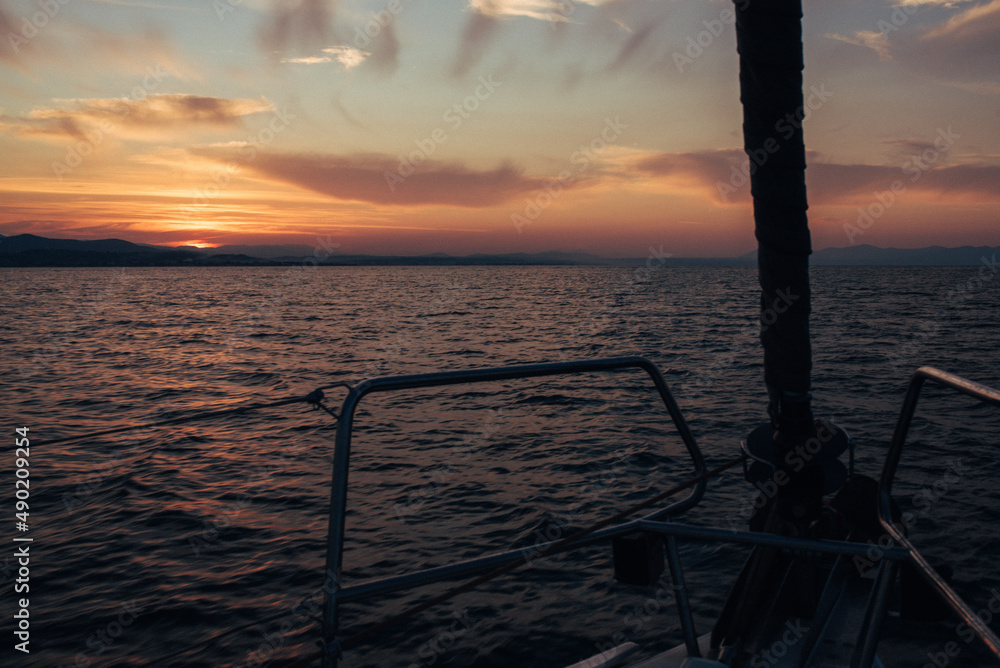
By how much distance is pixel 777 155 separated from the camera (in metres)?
2.55

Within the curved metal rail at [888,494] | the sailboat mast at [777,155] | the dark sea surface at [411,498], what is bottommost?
the dark sea surface at [411,498]

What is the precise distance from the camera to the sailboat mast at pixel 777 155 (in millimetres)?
2539

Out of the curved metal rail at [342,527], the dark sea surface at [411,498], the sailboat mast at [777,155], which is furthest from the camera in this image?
the dark sea surface at [411,498]

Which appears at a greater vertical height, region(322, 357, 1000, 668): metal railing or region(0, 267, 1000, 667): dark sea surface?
region(322, 357, 1000, 668): metal railing

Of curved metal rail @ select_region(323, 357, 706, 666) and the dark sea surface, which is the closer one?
curved metal rail @ select_region(323, 357, 706, 666)

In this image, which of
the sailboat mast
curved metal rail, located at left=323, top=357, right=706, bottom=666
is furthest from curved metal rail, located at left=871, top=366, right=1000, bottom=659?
curved metal rail, located at left=323, top=357, right=706, bottom=666

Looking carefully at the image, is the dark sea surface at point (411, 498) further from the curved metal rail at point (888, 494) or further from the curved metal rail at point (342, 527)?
the curved metal rail at point (342, 527)

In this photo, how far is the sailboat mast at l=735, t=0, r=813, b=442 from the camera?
2539 millimetres

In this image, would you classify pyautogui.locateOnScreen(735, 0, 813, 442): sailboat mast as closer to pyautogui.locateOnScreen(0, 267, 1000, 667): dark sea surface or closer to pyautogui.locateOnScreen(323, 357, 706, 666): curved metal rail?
pyautogui.locateOnScreen(323, 357, 706, 666): curved metal rail

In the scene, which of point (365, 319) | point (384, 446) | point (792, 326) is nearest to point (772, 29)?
point (792, 326)

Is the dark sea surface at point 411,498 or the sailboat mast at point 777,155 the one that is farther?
the dark sea surface at point 411,498

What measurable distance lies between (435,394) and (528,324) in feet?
73.3

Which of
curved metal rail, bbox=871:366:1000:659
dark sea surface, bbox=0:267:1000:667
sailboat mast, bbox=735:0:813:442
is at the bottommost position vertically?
dark sea surface, bbox=0:267:1000:667

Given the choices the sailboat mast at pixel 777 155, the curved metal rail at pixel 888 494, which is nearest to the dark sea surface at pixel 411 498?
the curved metal rail at pixel 888 494
